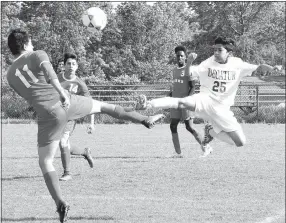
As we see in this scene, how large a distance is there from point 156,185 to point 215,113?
209 centimetres

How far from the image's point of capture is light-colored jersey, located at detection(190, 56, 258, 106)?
8.26 metres

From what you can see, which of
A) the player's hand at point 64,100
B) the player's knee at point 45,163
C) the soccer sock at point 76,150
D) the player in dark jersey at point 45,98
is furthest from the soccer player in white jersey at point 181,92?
the player's hand at point 64,100

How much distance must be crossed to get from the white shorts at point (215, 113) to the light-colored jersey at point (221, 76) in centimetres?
10

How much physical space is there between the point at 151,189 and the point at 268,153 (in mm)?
5634

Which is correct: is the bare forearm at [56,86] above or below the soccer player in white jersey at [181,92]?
above

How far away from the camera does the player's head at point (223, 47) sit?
7914 millimetres

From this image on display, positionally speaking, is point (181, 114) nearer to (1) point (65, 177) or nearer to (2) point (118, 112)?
(1) point (65, 177)

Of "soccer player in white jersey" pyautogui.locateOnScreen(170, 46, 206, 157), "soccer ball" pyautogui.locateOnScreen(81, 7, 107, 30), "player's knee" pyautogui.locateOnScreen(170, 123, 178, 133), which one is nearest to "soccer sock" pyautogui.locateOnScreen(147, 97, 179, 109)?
"soccer player in white jersey" pyautogui.locateOnScreen(170, 46, 206, 157)

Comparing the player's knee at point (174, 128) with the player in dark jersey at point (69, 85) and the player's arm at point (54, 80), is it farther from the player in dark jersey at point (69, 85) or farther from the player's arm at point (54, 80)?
the player's arm at point (54, 80)

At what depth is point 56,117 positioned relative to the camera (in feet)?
22.2

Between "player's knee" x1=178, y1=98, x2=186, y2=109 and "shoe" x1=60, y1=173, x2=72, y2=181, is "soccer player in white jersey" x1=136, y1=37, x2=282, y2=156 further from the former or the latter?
"shoe" x1=60, y1=173, x2=72, y2=181

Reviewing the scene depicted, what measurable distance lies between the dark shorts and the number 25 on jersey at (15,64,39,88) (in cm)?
34

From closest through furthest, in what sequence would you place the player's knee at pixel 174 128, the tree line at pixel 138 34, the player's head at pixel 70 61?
1. the player's head at pixel 70 61
2. the player's knee at pixel 174 128
3. the tree line at pixel 138 34

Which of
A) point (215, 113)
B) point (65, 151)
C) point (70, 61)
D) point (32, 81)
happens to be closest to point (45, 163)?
point (32, 81)
